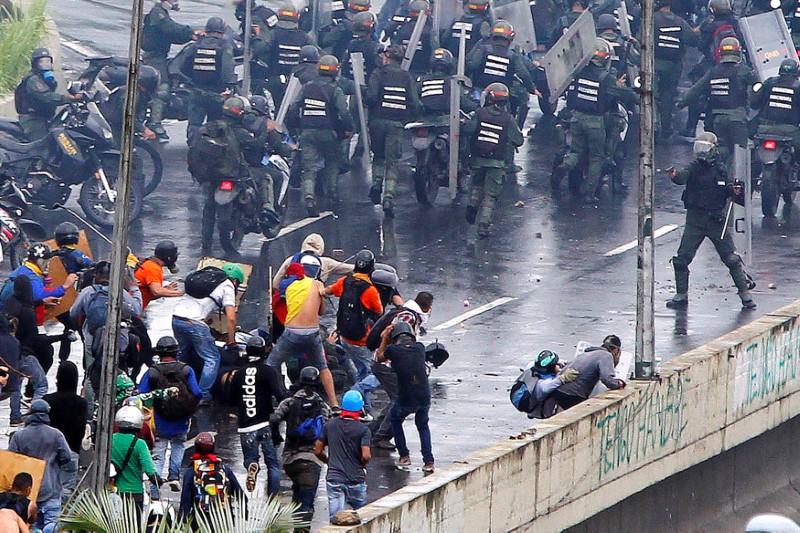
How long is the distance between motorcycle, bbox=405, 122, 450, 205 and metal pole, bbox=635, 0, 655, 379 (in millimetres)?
8514

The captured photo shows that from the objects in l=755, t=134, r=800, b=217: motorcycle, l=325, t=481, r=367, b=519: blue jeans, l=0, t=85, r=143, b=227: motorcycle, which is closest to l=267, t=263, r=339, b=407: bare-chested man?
l=325, t=481, r=367, b=519: blue jeans

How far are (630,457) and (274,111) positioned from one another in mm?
12215

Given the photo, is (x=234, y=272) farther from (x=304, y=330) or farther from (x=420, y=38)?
(x=420, y=38)

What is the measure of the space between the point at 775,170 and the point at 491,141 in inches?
148

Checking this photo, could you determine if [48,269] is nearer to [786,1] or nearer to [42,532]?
[42,532]

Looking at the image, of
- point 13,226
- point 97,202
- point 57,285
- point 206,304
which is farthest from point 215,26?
point 206,304

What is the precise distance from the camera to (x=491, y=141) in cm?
2284

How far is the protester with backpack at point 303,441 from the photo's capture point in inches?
553

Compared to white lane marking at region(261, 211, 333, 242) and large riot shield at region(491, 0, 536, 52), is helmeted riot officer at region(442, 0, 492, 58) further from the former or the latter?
white lane marking at region(261, 211, 333, 242)

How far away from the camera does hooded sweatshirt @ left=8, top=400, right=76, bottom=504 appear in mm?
13602

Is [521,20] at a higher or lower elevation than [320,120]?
higher

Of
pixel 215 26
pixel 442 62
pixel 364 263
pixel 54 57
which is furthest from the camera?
pixel 54 57

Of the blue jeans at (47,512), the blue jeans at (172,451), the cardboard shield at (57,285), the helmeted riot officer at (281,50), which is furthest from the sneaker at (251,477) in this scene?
the helmeted riot officer at (281,50)

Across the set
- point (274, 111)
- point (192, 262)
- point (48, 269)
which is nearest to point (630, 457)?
point (48, 269)
